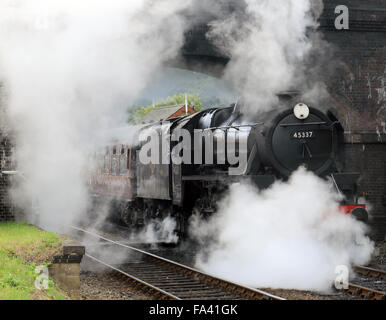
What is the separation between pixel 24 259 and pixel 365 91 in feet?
28.5

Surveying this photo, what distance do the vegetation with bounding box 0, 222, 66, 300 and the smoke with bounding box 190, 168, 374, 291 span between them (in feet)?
8.49

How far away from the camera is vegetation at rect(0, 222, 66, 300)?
22.2 feet

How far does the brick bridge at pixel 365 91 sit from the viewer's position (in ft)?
45.9

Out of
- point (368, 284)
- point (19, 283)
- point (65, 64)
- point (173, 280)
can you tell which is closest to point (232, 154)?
point (173, 280)

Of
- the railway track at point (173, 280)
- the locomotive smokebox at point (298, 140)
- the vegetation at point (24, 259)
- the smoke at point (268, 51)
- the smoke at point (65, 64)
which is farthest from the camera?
the smoke at point (65, 64)

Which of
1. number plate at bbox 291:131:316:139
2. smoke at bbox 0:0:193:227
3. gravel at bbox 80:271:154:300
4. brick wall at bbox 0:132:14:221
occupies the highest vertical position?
smoke at bbox 0:0:193:227

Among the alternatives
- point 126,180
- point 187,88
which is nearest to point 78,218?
point 126,180

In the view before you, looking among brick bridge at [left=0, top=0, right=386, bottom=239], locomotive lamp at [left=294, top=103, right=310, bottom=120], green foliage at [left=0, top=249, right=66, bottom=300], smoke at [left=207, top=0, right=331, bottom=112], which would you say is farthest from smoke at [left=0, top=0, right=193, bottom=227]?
green foliage at [left=0, top=249, right=66, bottom=300]

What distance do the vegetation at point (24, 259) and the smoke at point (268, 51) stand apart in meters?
3.67

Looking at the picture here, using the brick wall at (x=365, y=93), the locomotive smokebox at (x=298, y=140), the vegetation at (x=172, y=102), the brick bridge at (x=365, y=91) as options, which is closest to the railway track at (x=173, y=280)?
the locomotive smokebox at (x=298, y=140)

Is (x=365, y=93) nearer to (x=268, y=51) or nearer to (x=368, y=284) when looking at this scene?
(x=268, y=51)

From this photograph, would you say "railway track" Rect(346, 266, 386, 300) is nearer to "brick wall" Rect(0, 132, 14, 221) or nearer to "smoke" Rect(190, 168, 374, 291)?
"smoke" Rect(190, 168, 374, 291)

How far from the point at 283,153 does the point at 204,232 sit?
8.17 feet

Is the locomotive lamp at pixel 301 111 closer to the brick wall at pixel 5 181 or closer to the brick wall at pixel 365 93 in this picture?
the brick wall at pixel 365 93
